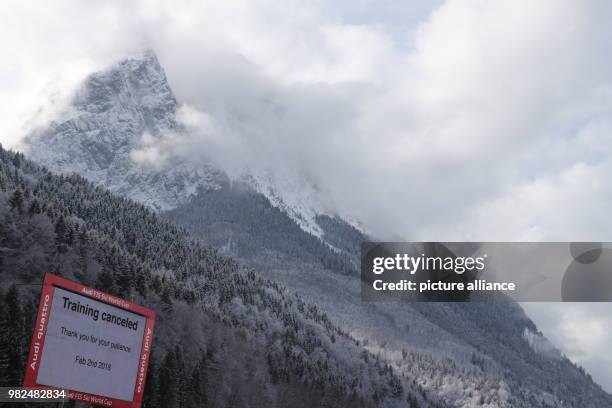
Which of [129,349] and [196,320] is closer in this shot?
[129,349]

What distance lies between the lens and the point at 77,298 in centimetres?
7044

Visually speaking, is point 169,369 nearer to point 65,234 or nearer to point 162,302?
point 65,234

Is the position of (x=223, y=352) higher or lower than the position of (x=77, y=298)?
higher

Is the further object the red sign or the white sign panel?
the white sign panel

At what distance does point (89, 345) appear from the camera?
241 feet

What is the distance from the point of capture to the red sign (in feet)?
220

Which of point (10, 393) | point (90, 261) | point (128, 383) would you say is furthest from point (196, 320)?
point (10, 393)

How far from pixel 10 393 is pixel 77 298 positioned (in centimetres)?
1145

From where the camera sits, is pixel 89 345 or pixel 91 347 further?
pixel 91 347

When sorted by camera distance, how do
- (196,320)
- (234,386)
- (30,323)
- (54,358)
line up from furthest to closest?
(196,320), (234,386), (30,323), (54,358)

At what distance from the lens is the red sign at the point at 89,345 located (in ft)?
220

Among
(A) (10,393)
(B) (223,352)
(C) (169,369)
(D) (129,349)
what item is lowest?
(A) (10,393)

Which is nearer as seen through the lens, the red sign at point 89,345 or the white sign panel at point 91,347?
the red sign at point 89,345

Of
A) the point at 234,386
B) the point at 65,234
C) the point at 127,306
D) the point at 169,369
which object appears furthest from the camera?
the point at 234,386
